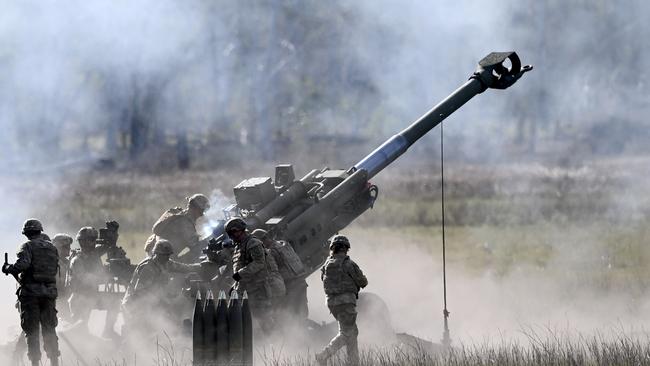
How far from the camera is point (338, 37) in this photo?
53.4m

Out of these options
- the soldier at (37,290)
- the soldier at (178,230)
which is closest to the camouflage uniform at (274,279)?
the soldier at (178,230)

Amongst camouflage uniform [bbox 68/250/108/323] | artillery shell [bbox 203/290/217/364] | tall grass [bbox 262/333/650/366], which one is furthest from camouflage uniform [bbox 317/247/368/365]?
camouflage uniform [bbox 68/250/108/323]

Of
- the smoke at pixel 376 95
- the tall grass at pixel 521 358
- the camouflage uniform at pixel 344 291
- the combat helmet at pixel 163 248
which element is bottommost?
the tall grass at pixel 521 358

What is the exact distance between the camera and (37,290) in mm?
21812

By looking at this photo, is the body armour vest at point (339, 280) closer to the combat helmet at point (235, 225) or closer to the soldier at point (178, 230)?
the combat helmet at point (235, 225)

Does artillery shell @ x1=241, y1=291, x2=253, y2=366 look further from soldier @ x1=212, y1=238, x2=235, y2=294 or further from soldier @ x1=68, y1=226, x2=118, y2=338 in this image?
soldier @ x1=68, y1=226, x2=118, y2=338

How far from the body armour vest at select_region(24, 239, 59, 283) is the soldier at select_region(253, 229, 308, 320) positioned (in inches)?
115

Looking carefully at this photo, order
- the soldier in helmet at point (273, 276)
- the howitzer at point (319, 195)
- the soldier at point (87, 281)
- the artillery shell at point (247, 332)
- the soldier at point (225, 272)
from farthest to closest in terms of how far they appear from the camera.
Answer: the soldier at point (87, 281) < the howitzer at point (319, 195) < the soldier at point (225, 272) < the soldier in helmet at point (273, 276) < the artillery shell at point (247, 332)

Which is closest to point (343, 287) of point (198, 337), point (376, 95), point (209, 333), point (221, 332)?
point (221, 332)

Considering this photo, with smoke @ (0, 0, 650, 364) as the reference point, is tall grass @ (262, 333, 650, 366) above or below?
below

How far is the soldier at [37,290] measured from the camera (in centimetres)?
2178

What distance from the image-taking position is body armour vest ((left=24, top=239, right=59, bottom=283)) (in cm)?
2180

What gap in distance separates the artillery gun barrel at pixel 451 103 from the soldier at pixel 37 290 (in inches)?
240

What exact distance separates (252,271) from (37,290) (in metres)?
2.89
